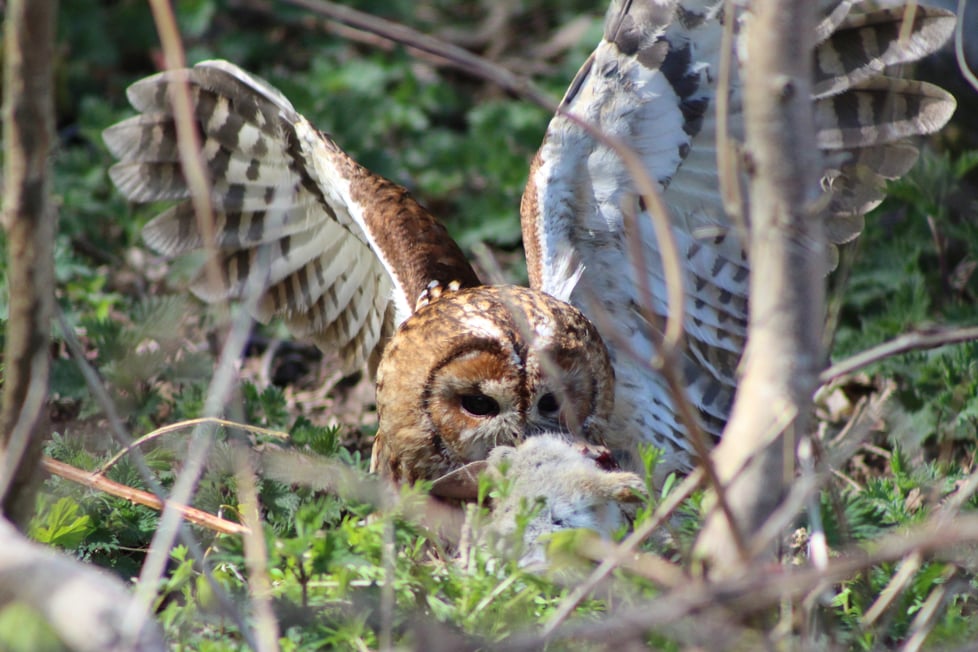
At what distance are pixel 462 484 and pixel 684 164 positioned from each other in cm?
121

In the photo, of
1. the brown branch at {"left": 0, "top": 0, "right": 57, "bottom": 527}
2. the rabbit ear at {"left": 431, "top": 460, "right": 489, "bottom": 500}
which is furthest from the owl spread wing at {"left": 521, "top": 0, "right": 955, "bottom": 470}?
the brown branch at {"left": 0, "top": 0, "right": 57, "bottom": 527}

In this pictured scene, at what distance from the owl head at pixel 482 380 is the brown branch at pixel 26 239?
124 cm

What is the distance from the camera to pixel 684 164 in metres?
3.50

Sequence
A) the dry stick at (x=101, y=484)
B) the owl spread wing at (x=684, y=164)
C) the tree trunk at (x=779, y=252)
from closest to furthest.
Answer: the tree trunk at (x=779, y=252), the dry stick at (x=101, y=484), the owl spread wing at (x=684, y=164)

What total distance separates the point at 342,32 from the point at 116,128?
9.49 ft

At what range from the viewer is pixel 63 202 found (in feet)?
15.5

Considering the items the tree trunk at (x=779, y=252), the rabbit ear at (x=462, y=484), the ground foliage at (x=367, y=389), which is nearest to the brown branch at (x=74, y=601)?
the ground foliage at (x=367, y=389)

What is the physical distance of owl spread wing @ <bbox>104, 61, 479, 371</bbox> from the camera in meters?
3.59

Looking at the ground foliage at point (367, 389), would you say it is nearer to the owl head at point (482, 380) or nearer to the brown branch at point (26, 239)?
the owl head at point (482, 380)

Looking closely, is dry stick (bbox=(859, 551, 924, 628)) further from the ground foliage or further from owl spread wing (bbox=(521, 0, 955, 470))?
owl spread wing (bbox=(521, 0, 955, 470))

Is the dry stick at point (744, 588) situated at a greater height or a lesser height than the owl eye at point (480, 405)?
greater

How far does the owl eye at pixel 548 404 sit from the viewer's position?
10.1 ft

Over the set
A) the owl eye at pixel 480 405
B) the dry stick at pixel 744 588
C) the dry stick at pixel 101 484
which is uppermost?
the dry stick at pixel 744 588

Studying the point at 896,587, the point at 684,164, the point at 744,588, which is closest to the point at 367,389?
the point at 684,164
